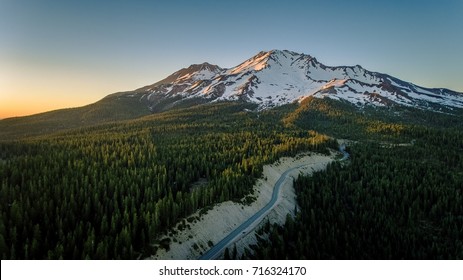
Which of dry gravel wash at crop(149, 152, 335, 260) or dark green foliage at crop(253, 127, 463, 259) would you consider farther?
dark green foliage at crop(253, 127, 463, 259)

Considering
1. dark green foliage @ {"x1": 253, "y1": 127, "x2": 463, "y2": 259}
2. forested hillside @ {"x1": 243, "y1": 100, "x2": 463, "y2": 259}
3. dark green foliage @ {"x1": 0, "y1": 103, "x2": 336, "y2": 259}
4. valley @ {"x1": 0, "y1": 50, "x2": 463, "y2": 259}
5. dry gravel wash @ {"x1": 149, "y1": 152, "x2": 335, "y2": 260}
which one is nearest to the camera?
dark green foliage @ {"x1": 0, "y1": 103, "x2": 336, "y2": 259}

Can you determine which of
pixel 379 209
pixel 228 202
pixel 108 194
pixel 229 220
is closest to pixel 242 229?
pixel 229 220

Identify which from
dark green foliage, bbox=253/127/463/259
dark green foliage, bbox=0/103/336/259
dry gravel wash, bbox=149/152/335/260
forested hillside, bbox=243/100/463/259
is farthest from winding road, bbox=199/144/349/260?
dark green foliage, bbox=0/103/336/259

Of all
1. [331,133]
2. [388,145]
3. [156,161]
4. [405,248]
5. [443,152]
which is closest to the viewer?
[405,248]

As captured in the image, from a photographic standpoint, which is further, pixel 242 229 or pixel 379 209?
pixel 379 209

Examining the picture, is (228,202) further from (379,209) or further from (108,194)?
(379,209)

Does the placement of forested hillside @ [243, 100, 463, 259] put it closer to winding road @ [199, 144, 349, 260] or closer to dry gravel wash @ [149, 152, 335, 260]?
dry gravel wash @ [149, 152, 335, 260]
